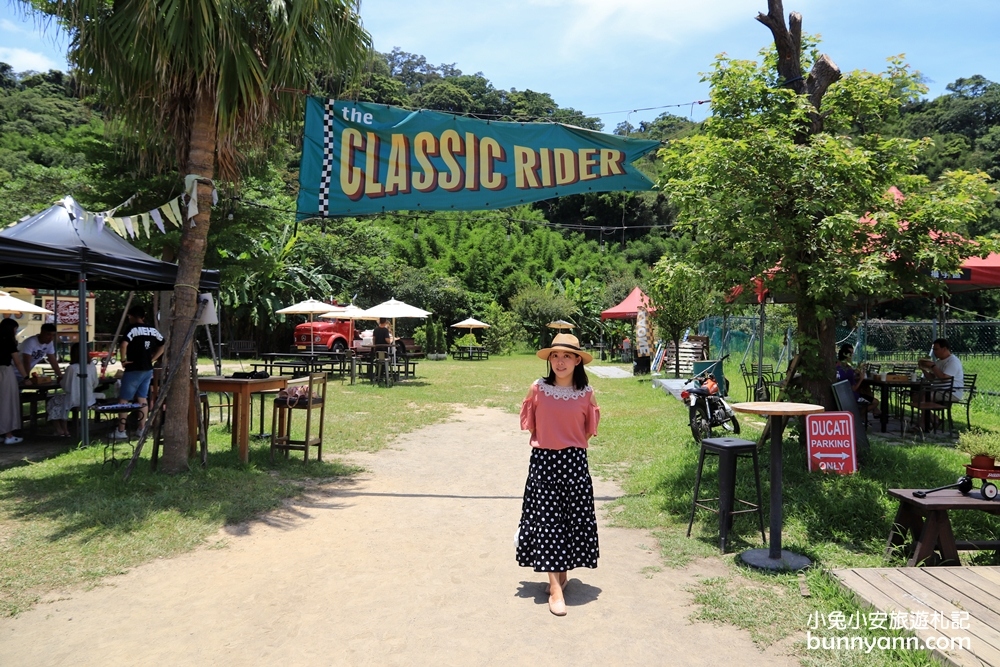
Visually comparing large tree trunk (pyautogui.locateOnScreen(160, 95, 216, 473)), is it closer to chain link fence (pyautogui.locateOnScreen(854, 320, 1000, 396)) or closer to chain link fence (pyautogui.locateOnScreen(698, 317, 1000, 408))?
chain link fence (pyautogui.locateOnScreen(854, 320, 1000, 396))

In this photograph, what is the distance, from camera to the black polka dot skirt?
4.14m

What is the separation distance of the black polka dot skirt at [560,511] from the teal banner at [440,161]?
329cm

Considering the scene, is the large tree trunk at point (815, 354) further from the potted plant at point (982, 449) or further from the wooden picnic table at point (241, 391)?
the wooden picnic table at point (241, 391)

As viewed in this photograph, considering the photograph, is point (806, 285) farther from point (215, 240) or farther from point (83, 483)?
point (215, 240)

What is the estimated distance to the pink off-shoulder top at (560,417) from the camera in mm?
4164

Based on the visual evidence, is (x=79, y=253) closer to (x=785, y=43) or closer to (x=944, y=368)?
(x=785, y=43)

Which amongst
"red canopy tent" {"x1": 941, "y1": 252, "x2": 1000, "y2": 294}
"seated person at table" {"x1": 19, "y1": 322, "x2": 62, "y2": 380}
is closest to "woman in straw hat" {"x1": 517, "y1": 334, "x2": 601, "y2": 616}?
"red canopy tent" {"x1": 941, "y1": 252, "x2": 1000, "y2": 294}

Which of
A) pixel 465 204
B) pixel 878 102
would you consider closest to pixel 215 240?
pixel 465 204

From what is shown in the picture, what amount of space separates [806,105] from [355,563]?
18.5ft

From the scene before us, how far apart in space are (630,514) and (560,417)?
2254 millimetres

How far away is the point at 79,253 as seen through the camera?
7.46 metres

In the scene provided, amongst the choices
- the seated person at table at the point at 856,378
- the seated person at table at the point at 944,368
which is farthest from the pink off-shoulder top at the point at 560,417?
the seated person at table at the point at 944,368

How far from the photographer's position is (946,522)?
171 inches

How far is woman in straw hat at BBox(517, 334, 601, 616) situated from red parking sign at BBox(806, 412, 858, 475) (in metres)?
2.96
